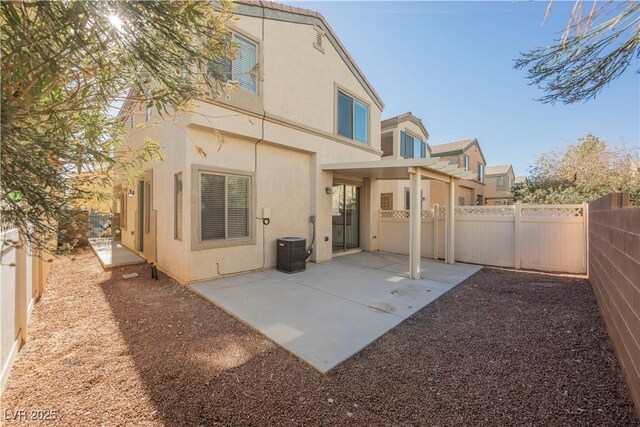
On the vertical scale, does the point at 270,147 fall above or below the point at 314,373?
above

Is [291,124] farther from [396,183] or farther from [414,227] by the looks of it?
[396,183]

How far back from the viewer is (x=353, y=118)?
10469 mm

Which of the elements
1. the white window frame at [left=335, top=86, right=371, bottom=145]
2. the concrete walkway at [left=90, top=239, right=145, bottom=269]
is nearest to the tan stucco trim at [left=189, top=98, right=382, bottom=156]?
the white window frame at [left=335, top=86, right=371, bottom=145]

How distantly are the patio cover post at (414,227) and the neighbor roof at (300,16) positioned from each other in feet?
18.7

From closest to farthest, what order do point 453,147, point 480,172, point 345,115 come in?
point 345,115 < point 453,147 < point 480,172

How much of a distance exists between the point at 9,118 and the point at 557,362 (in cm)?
553

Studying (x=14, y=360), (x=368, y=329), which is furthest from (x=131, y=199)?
(x=368, y=329)

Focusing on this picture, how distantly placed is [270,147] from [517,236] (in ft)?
25.1

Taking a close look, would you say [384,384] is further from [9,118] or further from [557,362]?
[9,118]

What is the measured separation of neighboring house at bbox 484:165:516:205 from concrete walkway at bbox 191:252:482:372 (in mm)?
26212

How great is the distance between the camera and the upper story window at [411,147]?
50.7 feet

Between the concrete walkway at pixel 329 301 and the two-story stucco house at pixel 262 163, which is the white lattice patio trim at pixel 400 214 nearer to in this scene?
the two-story stucco house at pixel 262 163

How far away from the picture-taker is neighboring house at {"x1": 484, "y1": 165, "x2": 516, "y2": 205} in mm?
29767

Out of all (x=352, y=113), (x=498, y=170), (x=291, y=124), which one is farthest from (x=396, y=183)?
(x=498, y=170)
